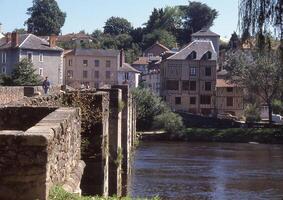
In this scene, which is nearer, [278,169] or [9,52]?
[278,169]

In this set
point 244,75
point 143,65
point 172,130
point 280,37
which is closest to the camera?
point 280,37

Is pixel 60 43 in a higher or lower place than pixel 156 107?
higher

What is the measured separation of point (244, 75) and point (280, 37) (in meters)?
78.7

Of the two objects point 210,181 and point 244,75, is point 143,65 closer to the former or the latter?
point 244,75

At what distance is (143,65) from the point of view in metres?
131

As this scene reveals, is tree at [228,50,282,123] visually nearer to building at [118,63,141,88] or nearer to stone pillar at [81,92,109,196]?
building at [118,63,141,88]

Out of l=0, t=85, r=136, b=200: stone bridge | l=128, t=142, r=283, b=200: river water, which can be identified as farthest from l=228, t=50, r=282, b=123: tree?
l=0, t=85, r=136, b=200: stone bridge

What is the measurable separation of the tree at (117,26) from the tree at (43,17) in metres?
21.8

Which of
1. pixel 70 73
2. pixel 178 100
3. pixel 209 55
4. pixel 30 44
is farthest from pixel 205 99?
pixel 70 73

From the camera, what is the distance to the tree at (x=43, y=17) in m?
155

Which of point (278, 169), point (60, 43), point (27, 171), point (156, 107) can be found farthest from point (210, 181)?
point (60, 43)

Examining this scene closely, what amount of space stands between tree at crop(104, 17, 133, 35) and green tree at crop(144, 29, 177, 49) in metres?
17.3

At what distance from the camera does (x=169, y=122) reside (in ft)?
266

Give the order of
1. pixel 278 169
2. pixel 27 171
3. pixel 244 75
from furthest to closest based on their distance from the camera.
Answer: pixel 244 75
pixel 278 169
pixel 27 171
